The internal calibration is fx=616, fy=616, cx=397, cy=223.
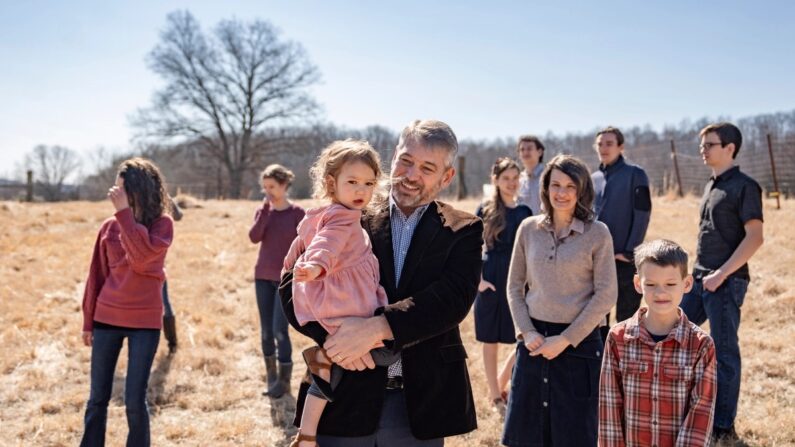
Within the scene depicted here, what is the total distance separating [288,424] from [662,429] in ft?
11.4

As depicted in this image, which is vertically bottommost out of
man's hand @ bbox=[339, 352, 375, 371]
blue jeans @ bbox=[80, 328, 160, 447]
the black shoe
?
the black shoe

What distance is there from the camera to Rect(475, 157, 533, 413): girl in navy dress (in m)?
5.23

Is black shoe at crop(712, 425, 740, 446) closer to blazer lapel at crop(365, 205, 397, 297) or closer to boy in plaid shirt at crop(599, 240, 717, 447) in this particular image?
boy in plaid shirt at crop(599, 240, 717, 447)

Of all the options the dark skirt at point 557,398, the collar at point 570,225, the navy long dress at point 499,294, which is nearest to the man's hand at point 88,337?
the dark skirt at point 557,398

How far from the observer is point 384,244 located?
225cm

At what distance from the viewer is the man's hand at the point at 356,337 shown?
198cm

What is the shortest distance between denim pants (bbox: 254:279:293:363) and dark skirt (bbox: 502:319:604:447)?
286cm

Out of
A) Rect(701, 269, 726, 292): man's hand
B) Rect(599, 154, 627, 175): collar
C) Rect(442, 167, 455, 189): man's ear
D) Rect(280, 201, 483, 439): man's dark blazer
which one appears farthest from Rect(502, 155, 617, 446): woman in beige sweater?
Rect(599, 154, 627, 175): collar

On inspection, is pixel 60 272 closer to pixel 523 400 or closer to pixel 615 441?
pixel 523 400

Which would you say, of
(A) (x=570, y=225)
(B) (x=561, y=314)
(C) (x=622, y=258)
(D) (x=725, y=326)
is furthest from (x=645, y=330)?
(C) (x=622, y=258)

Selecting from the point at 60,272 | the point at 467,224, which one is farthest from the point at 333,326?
the point at 60,272

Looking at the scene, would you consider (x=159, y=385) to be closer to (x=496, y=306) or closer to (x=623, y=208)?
(x=496, y=306)

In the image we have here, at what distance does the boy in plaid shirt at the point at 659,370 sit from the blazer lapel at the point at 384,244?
44.4 inches

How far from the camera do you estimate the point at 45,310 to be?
8.29 m
